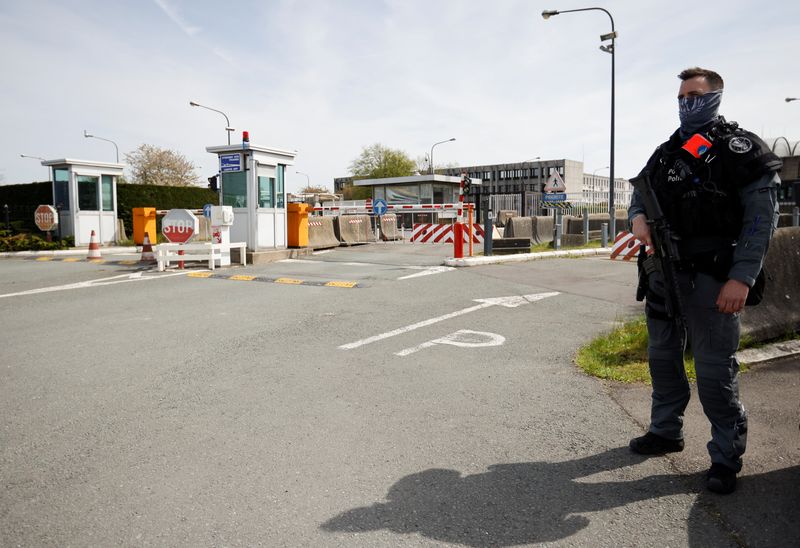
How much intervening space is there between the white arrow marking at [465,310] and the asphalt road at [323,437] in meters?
0.06

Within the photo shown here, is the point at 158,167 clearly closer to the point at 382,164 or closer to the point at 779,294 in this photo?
the point at 382,164

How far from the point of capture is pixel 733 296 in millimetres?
2975

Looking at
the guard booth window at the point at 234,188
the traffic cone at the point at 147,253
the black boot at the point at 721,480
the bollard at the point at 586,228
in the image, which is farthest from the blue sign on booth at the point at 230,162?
the black boot at the point at 721,480

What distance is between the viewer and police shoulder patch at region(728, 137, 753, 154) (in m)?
3.00

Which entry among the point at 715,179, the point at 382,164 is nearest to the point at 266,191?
the point at 715,179

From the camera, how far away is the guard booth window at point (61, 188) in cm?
2020

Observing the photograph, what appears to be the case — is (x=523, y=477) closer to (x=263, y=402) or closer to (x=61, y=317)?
(x=263, y=402)

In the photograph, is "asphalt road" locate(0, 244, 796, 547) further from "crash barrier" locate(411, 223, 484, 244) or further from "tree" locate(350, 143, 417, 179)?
"tree" locate(350, 143, 417, 179)

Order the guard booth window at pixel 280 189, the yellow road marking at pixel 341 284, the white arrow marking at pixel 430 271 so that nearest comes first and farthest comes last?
the yellow road marking at pixel 341 284
the white arrow marking at pixel 430 271
the guard booth window at pixel 280 189

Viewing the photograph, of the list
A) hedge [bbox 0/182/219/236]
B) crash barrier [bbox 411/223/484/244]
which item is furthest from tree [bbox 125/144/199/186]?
crash barrier [bbox 411/223/484/244]

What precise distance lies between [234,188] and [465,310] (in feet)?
31.5

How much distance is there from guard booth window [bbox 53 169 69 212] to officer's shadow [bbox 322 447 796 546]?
68.7 feet

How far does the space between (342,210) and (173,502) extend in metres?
27.1

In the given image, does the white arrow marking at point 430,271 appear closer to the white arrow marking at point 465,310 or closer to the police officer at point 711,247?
the white arrow marking at point 465,310
